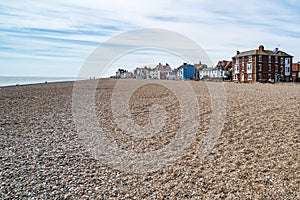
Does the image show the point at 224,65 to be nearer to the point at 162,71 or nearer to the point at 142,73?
the point at 162,71

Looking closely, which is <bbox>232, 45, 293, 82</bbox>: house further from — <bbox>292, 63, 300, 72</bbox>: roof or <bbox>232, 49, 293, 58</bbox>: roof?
<bbox>292, 63, 300, 72</bbox>: roof

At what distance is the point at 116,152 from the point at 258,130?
4144mm

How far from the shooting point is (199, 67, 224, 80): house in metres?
68.2

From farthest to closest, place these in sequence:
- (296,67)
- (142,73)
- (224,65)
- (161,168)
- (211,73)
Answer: (211,73) < (142,73) < (224,65) < (296,67) < (161,168)

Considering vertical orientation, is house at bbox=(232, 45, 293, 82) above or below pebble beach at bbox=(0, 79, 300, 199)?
above

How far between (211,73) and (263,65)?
26024 millimetres

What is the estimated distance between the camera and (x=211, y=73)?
245ft

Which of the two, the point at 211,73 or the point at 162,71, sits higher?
the point at 162,71

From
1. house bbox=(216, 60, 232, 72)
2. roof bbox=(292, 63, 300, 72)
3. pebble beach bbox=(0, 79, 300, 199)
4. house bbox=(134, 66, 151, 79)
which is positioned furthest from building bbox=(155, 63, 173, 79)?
pebble beach bbox=(0, 79, 300, 199)

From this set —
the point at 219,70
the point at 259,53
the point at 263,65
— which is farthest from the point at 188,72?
the point at 219,70

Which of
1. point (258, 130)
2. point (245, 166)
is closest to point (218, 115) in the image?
point (258, 130)

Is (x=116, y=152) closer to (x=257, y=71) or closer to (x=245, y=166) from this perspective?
(x=245, y=166)

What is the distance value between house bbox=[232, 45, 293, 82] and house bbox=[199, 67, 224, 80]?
1296 centimetres

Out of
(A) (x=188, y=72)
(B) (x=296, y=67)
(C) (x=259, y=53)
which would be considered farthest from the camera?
(B) (x=296, y=67)
